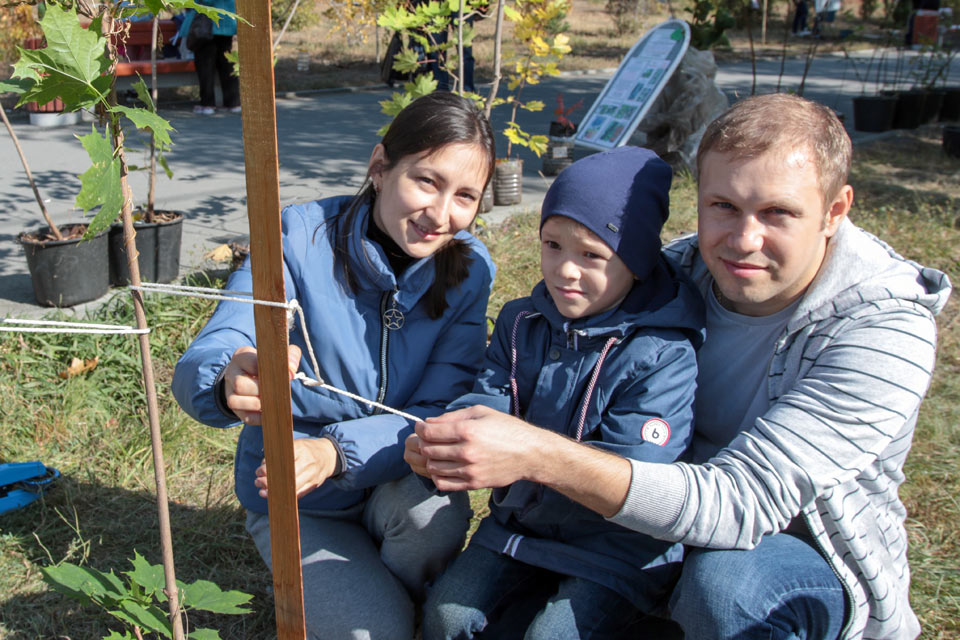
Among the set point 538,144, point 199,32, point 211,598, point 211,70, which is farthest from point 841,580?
point 211,70

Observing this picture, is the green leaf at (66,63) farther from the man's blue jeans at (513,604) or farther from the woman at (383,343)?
the man's blue jeans at (513,604)

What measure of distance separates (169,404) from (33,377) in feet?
1.57

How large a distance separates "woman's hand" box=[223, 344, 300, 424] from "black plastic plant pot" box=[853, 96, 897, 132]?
9.03 metres

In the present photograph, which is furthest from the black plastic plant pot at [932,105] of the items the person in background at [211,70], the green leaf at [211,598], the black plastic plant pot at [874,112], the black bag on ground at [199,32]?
the green leaf at [211,598]

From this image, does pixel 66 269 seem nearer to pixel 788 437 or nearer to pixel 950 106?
pixel 788 437

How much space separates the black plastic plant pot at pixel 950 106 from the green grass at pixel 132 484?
760cm

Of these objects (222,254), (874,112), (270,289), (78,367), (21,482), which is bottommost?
(21,482)

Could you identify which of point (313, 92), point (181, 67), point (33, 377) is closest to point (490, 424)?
point (33, 377)

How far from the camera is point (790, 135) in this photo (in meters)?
1.50

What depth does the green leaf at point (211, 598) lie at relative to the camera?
1464 millimetres

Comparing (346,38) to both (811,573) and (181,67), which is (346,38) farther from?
(811,573)

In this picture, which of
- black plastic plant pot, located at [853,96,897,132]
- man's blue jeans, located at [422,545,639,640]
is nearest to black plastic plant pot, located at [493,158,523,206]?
man's blue jeans, located at [422,545,639,640]

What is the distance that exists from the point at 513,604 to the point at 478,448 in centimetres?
59

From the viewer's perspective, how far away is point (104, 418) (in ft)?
9.23
